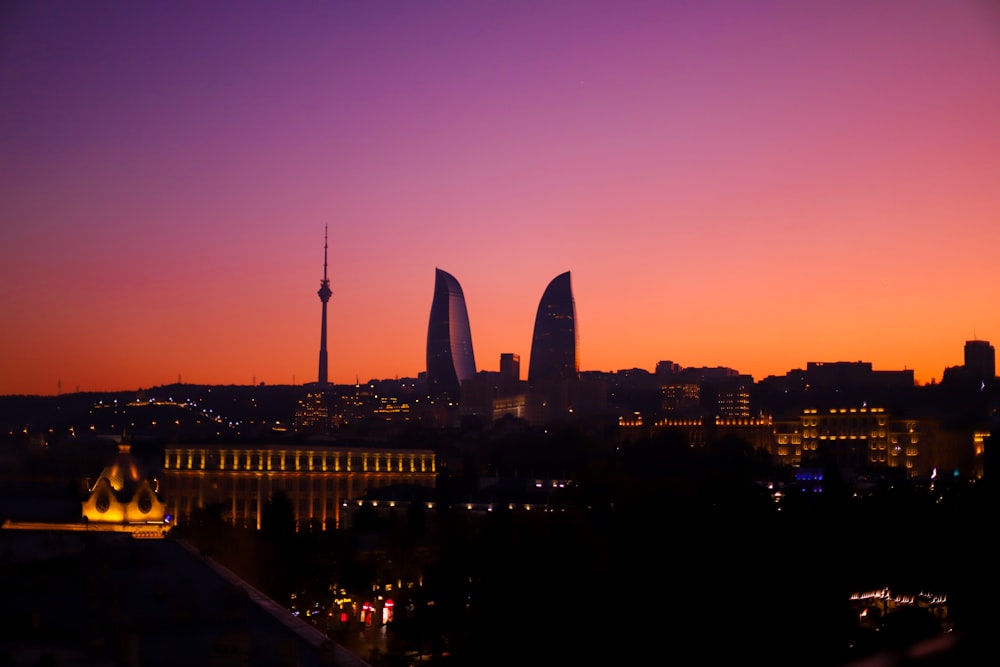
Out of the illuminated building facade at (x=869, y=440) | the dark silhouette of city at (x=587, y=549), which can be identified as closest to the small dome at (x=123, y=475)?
the dark silhouette of city at (x=587, y=549)

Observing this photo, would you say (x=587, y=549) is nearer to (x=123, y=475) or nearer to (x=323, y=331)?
(x=123, y=475)

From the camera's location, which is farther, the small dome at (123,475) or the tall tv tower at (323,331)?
the tall tv tower at (323,331)

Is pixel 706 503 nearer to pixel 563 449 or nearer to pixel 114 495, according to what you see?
pixel 114 495

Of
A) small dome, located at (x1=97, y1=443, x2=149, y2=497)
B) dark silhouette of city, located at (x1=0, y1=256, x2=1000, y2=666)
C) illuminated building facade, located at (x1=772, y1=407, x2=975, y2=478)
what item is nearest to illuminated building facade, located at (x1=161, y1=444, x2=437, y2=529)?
dark silhouette of city, located at (x1=0, y1=256, x2=1000, y2=666)

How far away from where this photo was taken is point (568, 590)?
2742 centimetres

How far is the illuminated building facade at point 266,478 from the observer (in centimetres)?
7888

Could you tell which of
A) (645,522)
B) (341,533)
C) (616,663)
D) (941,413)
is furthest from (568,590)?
(941,413)

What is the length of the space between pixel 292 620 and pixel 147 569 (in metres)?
7.93

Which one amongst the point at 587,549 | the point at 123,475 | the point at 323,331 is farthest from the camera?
the point at 323,331

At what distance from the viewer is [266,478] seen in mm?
80000

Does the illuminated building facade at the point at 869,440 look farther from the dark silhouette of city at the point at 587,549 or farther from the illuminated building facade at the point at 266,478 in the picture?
the illuminated building facade at the point at 266,478

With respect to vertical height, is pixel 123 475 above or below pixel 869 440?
below

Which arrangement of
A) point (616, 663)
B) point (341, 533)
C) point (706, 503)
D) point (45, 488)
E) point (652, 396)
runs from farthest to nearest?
point (652, 396) → point (45, 488) → point (341, 533) → point (706, 503) → point (616, 663)

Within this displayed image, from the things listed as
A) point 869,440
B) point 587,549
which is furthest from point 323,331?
point 587,549
